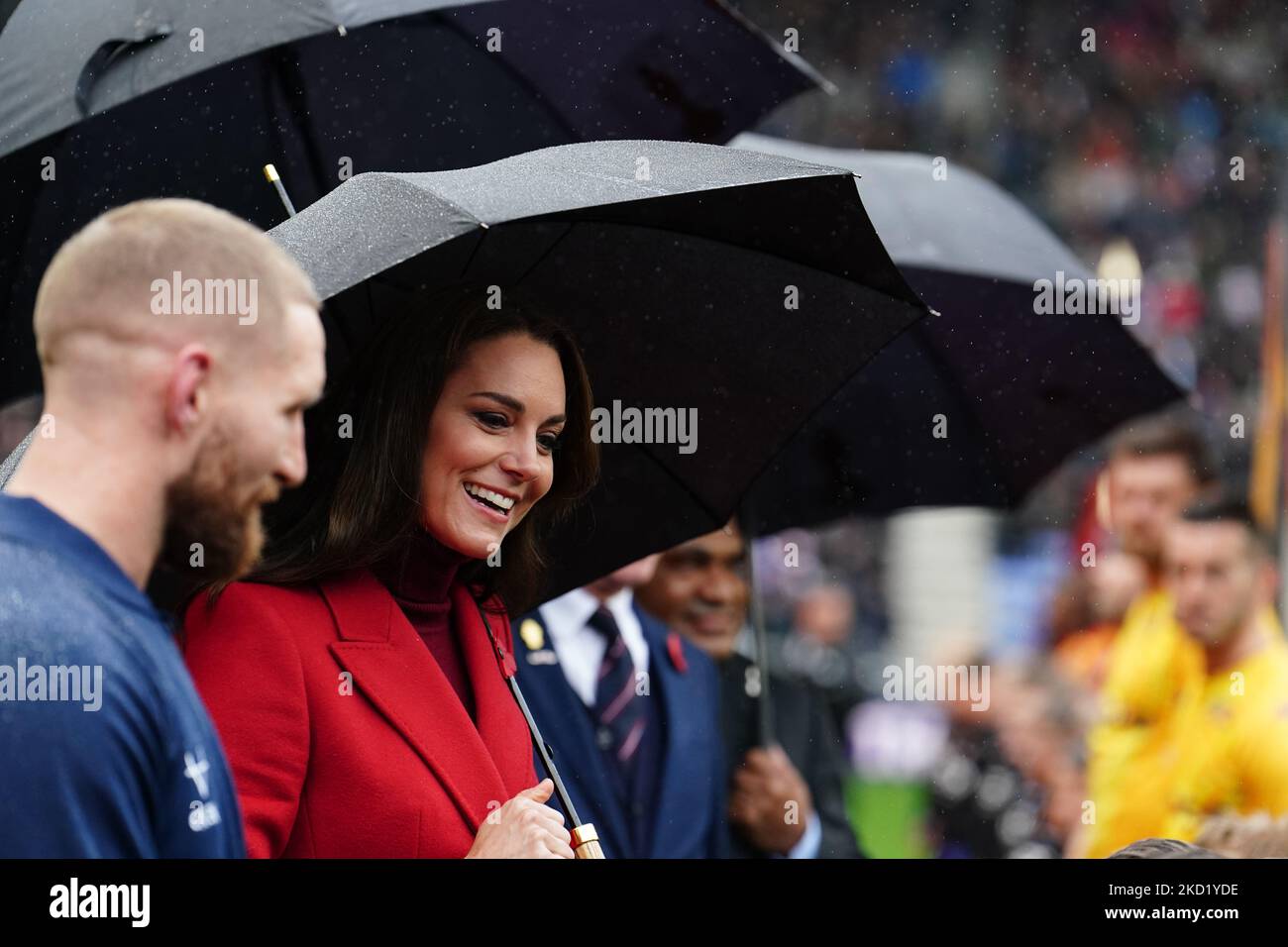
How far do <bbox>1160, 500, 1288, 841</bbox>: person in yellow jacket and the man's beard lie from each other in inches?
130

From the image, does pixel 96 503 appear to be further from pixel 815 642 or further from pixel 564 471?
pixel 815 642

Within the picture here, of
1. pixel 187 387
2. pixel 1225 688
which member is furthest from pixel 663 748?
pixel 187 387

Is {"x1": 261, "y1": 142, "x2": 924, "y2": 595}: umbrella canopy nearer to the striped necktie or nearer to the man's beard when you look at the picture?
the man's beard

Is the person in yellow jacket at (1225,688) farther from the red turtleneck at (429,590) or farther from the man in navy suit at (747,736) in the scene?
the red turtleneck at (429,590)

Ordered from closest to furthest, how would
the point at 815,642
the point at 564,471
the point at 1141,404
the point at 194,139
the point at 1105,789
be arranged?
the point at 564,471
the point at 194,139
the point at 1141,404
the point at 1105,789
the point at 815,642

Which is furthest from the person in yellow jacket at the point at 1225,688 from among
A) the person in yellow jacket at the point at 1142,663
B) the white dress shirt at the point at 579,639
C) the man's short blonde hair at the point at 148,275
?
the man's short blonde hair at the point at 148,275

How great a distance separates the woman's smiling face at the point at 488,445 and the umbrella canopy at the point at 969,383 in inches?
74.5

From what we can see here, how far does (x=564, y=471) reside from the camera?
3.04 meters

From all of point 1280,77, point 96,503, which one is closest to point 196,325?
point 96,503

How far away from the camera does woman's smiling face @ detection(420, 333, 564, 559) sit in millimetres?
2713

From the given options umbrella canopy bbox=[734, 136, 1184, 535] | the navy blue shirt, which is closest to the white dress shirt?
umbrella canopy bbox=[734, 136, 1184, 535]

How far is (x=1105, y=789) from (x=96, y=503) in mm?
4209

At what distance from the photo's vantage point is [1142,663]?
567 centimetres

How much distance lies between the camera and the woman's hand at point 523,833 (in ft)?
7.92
